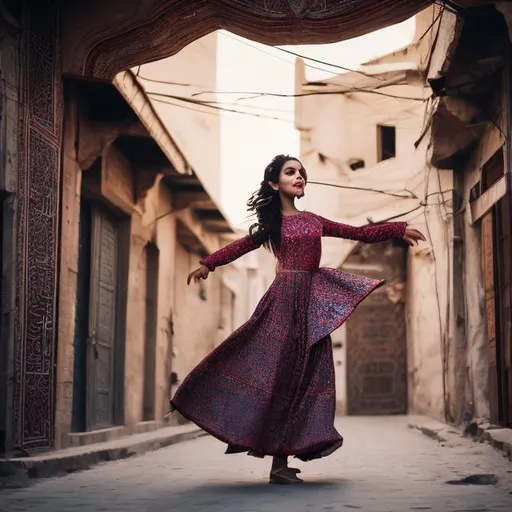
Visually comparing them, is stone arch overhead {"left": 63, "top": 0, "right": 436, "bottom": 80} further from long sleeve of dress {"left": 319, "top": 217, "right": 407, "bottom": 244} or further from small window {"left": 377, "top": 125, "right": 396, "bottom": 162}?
small window {"left": 377, "top": 125, "right": 396, "bottom": 162}

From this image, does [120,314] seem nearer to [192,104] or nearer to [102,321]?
[102,321]

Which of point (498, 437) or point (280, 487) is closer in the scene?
point (280, 487)

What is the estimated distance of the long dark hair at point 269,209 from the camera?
6.04m

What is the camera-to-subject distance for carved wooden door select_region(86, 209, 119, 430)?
10.6 m

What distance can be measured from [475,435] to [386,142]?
11.8 metres

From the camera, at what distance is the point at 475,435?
10.0m

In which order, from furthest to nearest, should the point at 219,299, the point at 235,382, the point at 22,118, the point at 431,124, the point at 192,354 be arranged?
the point at 219,299, the point at 192,354, the point at 431,124, the point at 22,118, the point at 235,382

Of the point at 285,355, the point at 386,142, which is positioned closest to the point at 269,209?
the point at 285,355

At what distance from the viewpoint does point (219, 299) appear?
2178 cm

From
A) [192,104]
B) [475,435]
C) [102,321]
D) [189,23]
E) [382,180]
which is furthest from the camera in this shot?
[192,104]

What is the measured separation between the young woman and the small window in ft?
49.5

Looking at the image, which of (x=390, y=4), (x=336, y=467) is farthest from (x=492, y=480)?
(x=390, y=4)

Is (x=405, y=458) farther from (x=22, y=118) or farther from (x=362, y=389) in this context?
(x=362, y=389)

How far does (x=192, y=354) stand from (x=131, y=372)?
579 cm
